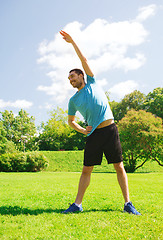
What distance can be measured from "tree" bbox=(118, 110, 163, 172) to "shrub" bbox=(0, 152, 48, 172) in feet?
25.4

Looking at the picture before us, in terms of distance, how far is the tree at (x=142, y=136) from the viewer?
18312 mm

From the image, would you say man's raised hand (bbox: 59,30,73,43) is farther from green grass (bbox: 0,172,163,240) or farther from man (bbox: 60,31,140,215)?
green grass (bbox: 0,172,163,240)

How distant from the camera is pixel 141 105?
40.4 meters

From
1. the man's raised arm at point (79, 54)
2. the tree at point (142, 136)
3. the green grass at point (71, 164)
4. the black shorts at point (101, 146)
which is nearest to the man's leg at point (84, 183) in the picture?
the black shorts at point (101, 146)

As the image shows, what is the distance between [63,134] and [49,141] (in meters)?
2.87

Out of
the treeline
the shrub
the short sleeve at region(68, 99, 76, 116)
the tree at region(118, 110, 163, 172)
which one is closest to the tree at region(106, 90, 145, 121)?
the treeline

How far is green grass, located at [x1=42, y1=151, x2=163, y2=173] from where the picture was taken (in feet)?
75.3

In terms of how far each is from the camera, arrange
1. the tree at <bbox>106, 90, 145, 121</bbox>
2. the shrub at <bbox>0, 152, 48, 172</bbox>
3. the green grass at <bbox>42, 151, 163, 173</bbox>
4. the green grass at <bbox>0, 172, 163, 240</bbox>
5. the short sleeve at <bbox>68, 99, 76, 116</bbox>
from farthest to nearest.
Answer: the tree at <bbox>106, 90, 145, 121</bbox>, the green grass at <bbox>42, 151, 163, 173</bbox>, the shrub at <bbox>0, 152, 48, 172</bbox>, the short sleeve at <bbox>68, 99, 76, 116</bbox>, the green grass at <bbox>0, 172, 163, 240</bbox>

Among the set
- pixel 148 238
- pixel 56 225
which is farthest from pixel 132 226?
pixel 56 225

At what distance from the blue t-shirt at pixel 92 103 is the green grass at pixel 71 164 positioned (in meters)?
20.0

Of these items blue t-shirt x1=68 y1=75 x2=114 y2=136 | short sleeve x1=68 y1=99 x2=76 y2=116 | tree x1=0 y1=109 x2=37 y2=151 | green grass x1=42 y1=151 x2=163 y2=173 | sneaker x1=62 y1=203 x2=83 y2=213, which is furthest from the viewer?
tree x1=0 y1=109 x2=37 y2=151

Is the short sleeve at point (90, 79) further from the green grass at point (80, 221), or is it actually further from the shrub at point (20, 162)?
the shrub at point (20, 162)

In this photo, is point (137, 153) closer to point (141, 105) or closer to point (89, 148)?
point (89, 148)

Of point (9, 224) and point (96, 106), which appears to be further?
point (96, 106)
